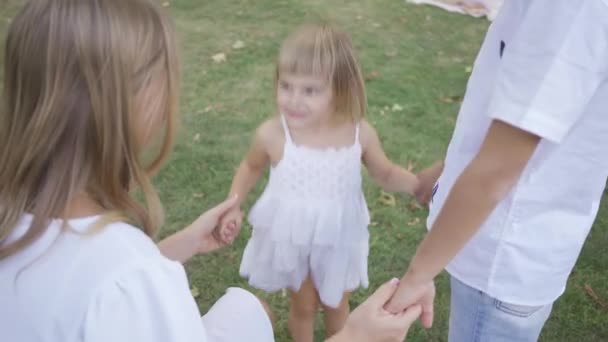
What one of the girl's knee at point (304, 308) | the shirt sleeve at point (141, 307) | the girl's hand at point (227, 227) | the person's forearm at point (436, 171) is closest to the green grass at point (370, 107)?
the girl's knee at point (304, 308)

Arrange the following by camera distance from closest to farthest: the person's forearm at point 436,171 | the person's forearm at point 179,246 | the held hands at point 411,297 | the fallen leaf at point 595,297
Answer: the held hands at point 411,297, the person's forearm at point 179,246, the person's forearm at point 436,171, the fallen leaf at point 595,297

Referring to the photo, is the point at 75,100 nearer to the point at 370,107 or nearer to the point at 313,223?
the point at 313,223

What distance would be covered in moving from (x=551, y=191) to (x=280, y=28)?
433 centimetres

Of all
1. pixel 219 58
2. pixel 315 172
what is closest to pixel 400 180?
pixel 315 172

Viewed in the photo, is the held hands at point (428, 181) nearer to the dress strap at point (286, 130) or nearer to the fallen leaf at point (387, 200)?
the dress strap at point (286, 130)

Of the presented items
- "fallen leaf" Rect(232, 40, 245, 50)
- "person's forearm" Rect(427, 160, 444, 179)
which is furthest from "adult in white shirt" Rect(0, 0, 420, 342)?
"fallen leaf" Rect(232, 40, 245, 50)

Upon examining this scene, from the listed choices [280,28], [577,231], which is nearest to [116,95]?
[577,231]

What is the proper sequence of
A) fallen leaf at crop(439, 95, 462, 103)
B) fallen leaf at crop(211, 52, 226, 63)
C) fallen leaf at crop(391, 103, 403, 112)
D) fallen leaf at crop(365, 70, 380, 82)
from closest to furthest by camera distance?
fallen leaf at crop(391, 103, 403, 112)
fallen leaf at crop(439, 95, 462, 103)
fallen leaf at crop(365, 70, 380, 82)
fallen leaf at crop(211, 52, 226, 63)

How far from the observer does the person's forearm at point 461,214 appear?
1104 millimetres

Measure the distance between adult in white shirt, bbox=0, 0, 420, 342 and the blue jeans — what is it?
0.63 metres

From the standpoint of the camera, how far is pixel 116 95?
1067 mm

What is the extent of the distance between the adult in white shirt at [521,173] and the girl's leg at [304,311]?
74 cm

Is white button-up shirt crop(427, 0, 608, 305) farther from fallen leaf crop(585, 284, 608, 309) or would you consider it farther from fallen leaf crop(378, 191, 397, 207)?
fallen leaf crop(378, 191, 397, 207)

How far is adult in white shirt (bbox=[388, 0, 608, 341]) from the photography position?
1.01 meters
